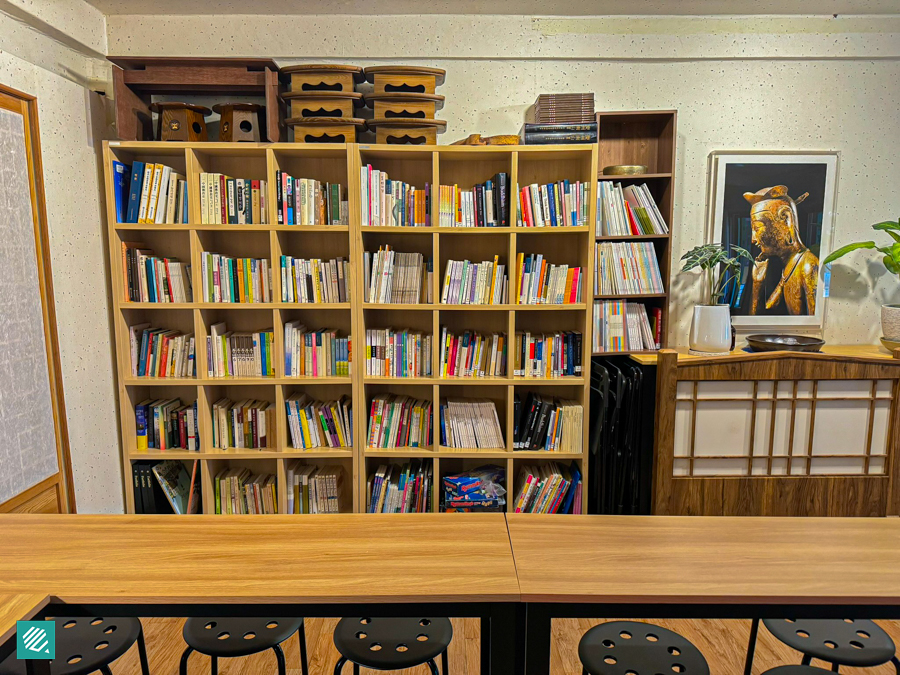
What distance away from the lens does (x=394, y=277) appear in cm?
289

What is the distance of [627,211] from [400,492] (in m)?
1.84

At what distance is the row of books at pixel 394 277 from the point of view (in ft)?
9.37

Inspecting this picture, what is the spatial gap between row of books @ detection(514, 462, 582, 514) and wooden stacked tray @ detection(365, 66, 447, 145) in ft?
5.80

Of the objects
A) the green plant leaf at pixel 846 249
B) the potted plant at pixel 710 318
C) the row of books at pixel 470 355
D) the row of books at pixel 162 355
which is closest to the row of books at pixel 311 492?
the row of books at pixel 162 355

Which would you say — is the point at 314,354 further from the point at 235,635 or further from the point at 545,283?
the point at 235,635

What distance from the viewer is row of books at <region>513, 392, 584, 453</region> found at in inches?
115

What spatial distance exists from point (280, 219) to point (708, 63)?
236 centimetres

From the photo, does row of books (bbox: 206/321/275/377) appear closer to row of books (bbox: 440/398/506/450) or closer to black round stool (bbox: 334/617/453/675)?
row of books (bbox: 440/398/506/450)

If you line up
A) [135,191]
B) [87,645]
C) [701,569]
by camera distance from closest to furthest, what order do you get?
1. [701,569]
2. [87,645]
3. [135,191]

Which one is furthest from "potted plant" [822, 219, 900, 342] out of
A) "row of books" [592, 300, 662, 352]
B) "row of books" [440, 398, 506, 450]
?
"row of books" [440, 398, 506, 450]

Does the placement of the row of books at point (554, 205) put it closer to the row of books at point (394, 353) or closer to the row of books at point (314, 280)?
the row of books at point (394, 353)

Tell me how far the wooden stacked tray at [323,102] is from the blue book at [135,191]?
74cm

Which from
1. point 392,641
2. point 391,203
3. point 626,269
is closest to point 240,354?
point 391,203

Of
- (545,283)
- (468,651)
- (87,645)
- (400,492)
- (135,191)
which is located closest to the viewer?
(87,645)
